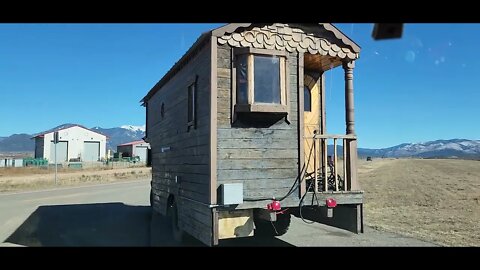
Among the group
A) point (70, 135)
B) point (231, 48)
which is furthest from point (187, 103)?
point (70, 135)

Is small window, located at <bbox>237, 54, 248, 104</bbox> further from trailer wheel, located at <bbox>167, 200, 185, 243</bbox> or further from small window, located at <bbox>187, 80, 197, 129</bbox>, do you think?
trailer wheel, located at <bbox>167, 200, 185, 243</bbox>

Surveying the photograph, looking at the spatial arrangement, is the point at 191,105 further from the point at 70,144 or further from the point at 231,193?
the point at 70,144

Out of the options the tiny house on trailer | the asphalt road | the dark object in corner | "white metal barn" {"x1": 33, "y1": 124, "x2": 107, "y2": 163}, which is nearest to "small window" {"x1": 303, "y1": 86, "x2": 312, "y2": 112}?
the tiny house on trailer

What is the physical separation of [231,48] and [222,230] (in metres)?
2.88

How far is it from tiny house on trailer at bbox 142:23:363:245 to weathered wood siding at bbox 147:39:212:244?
0.11 ft

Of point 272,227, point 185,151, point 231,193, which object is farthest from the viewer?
point 272,227

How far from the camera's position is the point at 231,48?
22.4ft

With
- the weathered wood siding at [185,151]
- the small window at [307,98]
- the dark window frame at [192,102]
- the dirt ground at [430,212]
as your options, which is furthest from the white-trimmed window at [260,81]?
the dirt ground at [430,212]

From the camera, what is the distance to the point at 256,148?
6930 millimetres

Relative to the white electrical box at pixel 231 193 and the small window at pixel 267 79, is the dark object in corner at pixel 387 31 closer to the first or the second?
the white electrical box at pixel 231 193

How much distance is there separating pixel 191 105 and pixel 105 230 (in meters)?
4.36

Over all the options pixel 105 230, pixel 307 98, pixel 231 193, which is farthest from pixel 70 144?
pixel 231 193

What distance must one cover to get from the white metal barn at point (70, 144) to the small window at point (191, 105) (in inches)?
2487

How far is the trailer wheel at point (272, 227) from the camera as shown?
9.13 metres
